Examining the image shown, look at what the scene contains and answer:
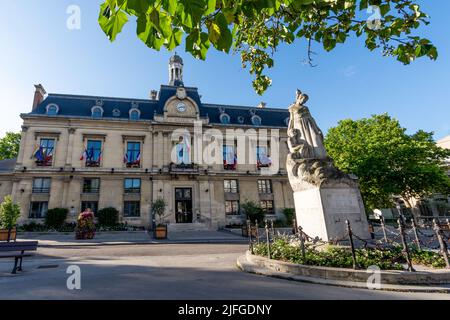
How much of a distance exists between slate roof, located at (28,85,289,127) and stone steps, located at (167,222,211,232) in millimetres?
14646

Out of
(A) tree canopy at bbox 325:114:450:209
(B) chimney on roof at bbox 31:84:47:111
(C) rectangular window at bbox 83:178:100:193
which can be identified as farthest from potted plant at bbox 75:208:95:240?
(A) tree canopy at bbox 325:114:450:209

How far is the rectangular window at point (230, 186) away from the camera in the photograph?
29.5 metres

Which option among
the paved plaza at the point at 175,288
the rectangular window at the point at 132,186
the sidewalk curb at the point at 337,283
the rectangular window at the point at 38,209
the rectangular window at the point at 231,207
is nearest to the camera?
the paved plaza at the point at 175,288

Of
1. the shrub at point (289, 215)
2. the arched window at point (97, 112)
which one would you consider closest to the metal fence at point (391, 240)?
the shrub at point (289, 215)

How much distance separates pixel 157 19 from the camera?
1.75 metres

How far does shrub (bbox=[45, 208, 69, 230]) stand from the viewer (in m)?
22.8

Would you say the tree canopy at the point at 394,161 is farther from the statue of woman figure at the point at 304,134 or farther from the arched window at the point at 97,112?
the arched window at the point at 97,112

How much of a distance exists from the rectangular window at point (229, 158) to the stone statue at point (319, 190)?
21708 millimetres

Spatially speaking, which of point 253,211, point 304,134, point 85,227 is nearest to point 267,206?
point 253,211

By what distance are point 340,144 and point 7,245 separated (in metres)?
31.3

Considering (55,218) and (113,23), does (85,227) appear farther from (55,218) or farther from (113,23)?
(113,23)
